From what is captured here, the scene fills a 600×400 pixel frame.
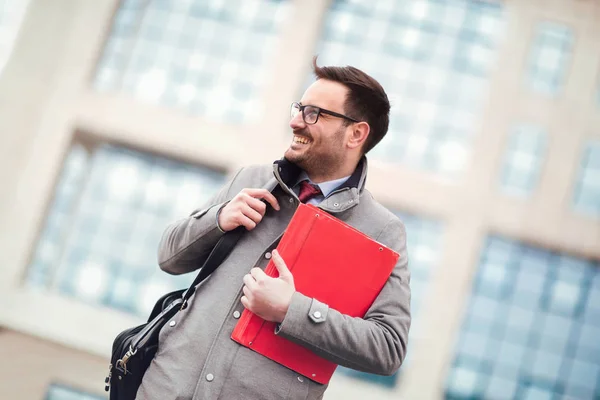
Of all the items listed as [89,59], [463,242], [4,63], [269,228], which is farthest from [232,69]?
[269,228]

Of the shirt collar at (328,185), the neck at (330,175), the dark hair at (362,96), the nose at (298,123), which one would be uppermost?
the dark hair at (362,96)

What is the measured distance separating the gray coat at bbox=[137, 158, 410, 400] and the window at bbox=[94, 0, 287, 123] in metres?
8.43

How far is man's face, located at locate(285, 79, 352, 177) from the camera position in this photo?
169cm

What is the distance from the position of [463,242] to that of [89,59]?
6.82m

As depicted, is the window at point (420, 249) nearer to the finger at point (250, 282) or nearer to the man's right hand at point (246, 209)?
the man's right hand at point (246, 209)

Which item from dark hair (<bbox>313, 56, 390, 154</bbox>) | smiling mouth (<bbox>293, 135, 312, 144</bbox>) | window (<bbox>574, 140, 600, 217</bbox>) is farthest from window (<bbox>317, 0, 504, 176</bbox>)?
smiling mouth (<bbox>293, 135, 312, 144</bbox>)

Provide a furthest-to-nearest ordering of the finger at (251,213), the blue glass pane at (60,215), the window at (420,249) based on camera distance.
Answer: the blue glass pane at (60,215)
the window at (420,249)
the finger at (251,213)

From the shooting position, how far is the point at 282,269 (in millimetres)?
1510

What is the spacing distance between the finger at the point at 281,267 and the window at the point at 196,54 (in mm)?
8652

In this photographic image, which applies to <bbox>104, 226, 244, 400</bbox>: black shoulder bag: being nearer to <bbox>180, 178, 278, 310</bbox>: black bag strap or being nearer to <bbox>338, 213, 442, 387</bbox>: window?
<bbox>180, 178, 278, 310</bbox>: black bag strap

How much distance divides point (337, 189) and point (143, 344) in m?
0.72

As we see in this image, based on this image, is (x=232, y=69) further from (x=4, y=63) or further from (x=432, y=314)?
(x=432, y=314)

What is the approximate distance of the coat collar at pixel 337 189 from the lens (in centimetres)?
167

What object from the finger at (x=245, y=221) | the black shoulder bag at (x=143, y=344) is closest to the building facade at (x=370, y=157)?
the black shoulder bag at (x=143, y=344)
